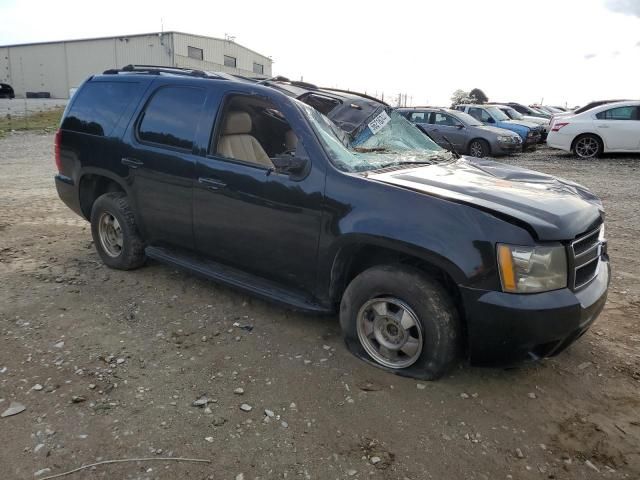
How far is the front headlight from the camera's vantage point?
261 cm

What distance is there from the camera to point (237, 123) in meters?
3.90

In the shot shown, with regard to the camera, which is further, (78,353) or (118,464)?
(78,353)

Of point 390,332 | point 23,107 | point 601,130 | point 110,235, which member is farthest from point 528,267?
point 23,107

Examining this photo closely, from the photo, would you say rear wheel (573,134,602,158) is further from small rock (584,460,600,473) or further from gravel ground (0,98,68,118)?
gravel ground (0,98,68,118)

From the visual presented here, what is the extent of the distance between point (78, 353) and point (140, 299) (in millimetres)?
899

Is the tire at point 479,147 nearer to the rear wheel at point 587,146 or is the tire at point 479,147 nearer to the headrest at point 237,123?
the rear wheel at point 587,146

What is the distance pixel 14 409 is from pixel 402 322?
2.27m

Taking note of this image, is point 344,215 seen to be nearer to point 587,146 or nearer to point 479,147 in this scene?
point 479,147

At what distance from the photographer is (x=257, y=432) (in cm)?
262

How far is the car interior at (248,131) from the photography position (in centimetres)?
373

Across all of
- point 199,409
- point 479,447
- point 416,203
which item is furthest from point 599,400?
point 199,409

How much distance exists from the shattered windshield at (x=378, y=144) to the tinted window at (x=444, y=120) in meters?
10.9

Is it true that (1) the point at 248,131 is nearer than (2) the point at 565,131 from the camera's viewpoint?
Yes

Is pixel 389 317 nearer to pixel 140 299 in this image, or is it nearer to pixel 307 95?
pixel 307 95
